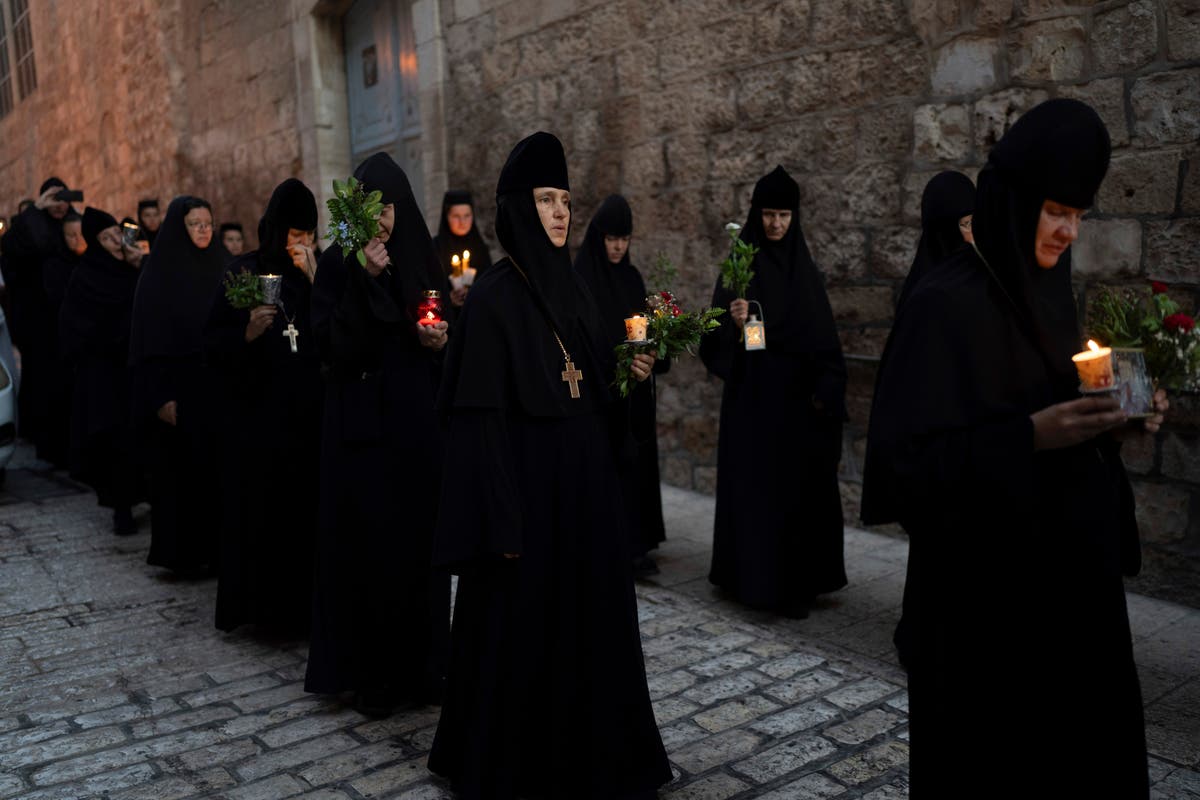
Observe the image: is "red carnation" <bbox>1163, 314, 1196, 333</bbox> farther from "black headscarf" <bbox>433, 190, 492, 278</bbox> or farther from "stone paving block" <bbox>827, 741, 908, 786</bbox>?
"black headscarf" <bbox>433, 190, 492, 278</bbox>

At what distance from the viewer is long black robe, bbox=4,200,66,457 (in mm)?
9711

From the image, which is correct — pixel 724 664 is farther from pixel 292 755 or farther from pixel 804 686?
pixel 292 755

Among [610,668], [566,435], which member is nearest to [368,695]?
[610,668]

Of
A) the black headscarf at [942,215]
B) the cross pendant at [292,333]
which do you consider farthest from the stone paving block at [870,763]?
the cross pendant at [292,333]

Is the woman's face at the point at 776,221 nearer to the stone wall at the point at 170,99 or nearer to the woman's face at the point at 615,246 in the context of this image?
the woman's face at the point at 615,246

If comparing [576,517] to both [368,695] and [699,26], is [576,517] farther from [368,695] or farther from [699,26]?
[699,26]

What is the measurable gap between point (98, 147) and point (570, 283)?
17.6m

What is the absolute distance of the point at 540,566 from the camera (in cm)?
328

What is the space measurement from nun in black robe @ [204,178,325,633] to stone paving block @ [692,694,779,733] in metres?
2.13

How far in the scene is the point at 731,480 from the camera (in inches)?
222

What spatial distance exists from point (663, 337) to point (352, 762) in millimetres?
1920

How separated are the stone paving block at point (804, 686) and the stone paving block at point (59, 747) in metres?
2.63

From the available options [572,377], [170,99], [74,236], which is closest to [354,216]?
[572,377]

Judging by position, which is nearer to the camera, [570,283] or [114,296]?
[570,283]
